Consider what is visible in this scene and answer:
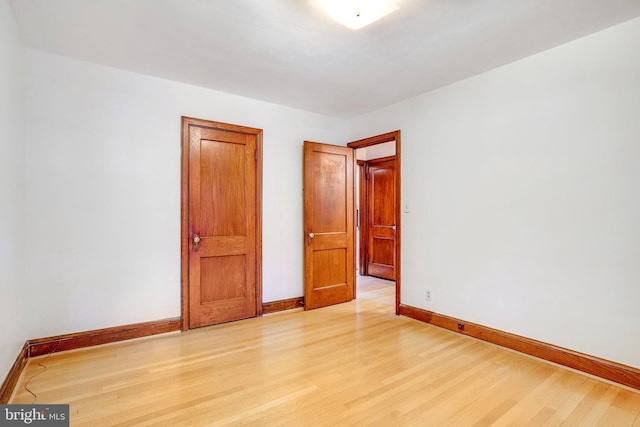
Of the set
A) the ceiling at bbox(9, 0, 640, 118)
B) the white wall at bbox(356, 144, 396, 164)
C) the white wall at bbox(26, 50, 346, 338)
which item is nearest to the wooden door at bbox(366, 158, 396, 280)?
the white wall at bbox(356, 144, 396, 164)

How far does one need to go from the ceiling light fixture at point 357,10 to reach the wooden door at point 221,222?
6.43 feet

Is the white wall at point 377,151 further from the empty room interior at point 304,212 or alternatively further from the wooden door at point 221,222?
the wooden door at point 221,222

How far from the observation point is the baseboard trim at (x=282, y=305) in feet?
13.2

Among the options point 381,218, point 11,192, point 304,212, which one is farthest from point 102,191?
point 381,218

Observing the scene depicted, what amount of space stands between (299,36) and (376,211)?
14.2ft

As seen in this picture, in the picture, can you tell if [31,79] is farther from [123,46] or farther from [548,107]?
[548,107]

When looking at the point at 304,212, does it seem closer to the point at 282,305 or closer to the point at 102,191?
the point at 282,305

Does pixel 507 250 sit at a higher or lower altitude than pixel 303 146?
lower

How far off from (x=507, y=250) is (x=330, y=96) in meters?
2.58

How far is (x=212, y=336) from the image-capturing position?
3285 millimetres

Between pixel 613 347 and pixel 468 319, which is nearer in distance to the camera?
pixel 613 347

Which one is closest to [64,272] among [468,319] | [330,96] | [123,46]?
[123,46]

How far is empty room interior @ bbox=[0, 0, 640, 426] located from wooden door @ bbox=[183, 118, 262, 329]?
0.02 meters

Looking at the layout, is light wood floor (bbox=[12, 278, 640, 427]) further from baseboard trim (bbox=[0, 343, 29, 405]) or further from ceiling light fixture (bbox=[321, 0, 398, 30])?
ceiling light fixture (bbox=[321, 0, 398, 30])
